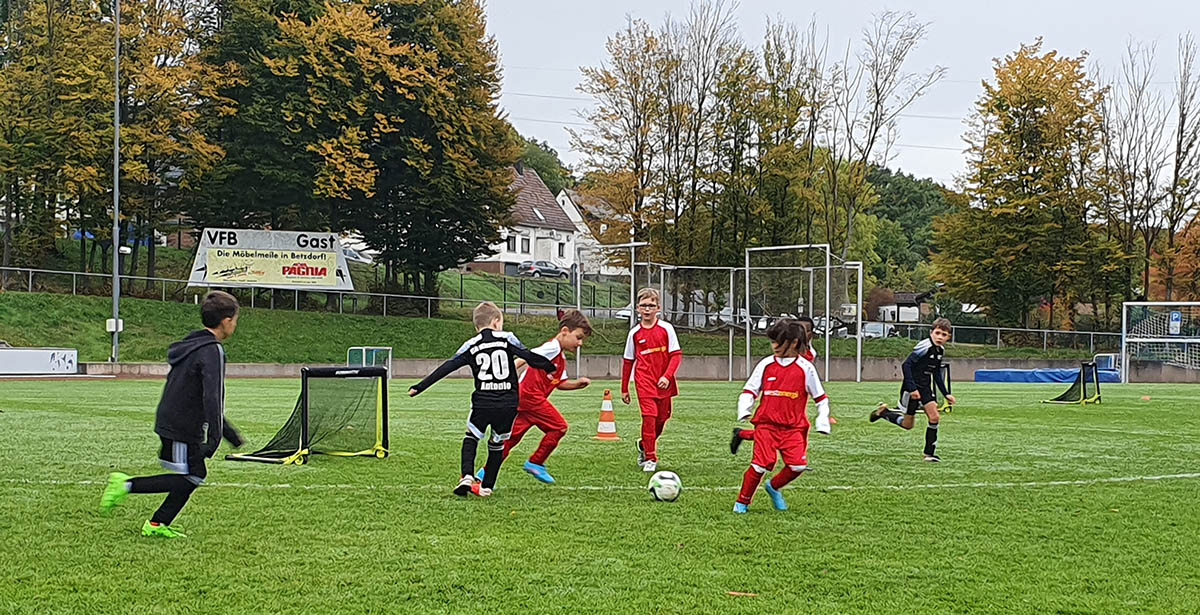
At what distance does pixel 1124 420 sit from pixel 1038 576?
1439cm

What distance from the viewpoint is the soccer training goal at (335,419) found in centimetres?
1130

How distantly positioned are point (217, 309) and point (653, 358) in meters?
4.65

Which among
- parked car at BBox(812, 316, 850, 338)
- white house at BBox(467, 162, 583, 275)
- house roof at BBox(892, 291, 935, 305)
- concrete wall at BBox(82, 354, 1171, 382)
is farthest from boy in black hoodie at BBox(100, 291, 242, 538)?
white house at BBox(467, 162, 583, 275)

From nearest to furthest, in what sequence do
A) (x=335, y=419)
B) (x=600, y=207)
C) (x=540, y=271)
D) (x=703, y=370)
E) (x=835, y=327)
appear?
(x=335, y=419) < (x=835, y=327) < (x=703, y=370) < (x=600, y=207) < (x=540, y=271)

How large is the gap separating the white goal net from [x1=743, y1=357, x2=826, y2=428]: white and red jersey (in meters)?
34.5

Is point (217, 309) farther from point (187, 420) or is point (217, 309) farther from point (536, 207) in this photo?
point (536, 207)

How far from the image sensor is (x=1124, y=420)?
19.4 metres

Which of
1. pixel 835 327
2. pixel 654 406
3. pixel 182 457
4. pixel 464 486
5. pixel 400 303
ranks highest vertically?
pixel 400 303

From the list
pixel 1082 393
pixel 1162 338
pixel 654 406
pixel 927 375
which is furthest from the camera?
pixel 1162 338

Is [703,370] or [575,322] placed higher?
[575,322]

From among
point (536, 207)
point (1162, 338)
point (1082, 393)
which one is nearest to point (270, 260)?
point (1082, 393)

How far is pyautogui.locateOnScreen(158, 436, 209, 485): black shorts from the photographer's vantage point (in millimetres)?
7211

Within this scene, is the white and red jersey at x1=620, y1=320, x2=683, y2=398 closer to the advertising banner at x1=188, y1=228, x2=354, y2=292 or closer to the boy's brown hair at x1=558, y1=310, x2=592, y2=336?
the boy's brown hair at x1=558, y1=310, x2=592, y2=336

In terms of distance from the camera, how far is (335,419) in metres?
11.7
